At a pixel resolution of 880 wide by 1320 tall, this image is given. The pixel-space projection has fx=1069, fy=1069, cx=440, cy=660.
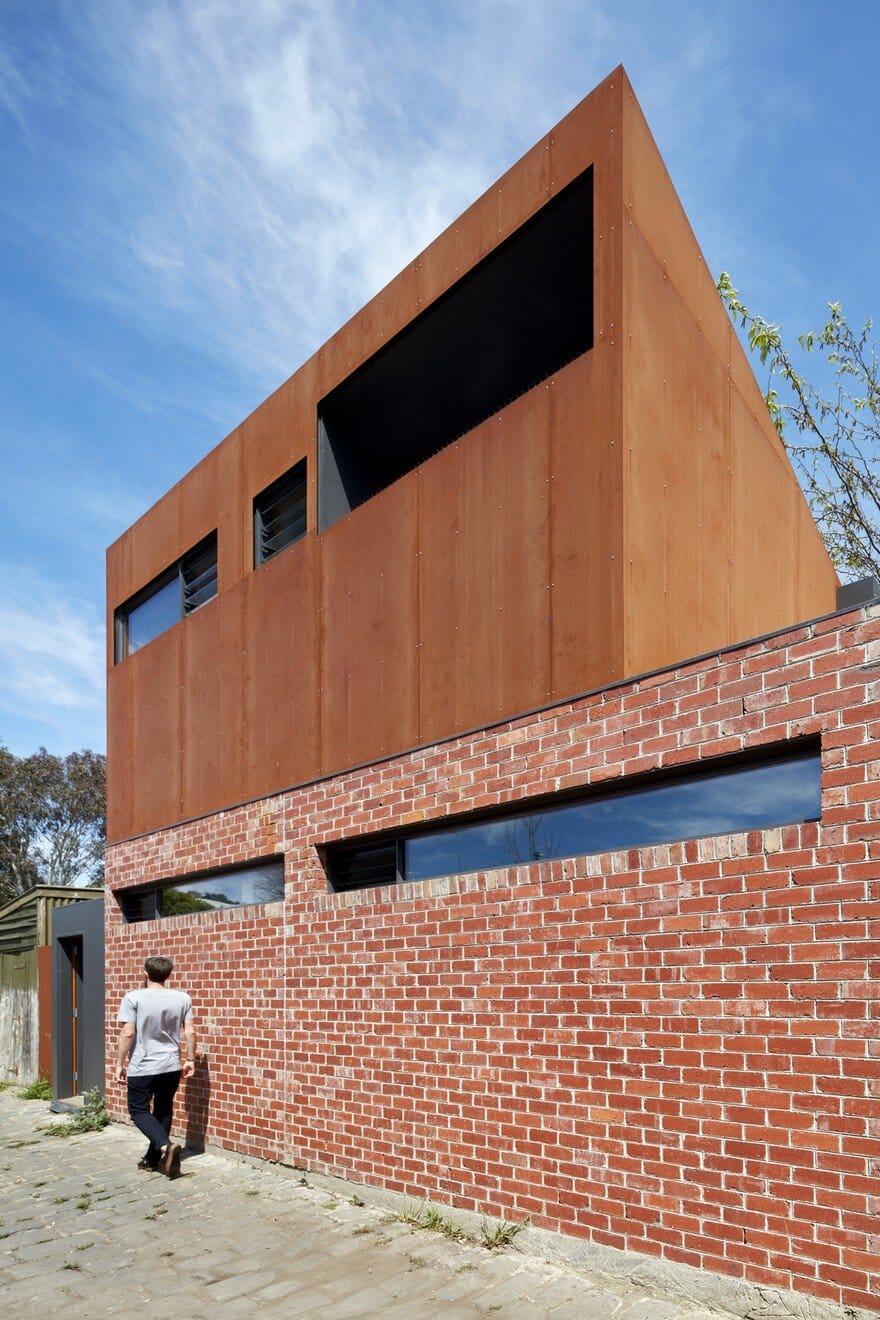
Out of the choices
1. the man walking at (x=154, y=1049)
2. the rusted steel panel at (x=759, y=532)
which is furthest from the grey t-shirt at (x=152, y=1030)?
the rusted steel panel at (x=759, y=532)

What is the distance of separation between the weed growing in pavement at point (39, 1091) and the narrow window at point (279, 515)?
809 centimetres

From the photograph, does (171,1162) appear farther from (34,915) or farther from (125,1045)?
(34,915)

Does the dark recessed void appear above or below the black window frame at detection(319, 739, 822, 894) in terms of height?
above

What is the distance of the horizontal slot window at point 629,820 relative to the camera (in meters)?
4.75

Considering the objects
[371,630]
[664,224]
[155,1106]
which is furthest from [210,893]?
[664,224]

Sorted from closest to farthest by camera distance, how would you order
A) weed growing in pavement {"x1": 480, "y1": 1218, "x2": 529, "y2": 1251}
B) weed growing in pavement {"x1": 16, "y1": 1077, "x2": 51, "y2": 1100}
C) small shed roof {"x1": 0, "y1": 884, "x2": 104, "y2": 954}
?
weed growing in pavement {"x1": 480, "y1": 1218, "x2": 529, "y2": 1251} < weed growing in pavement {"x1": 16, "y1": 1077, "x2": 51, "y2": 1100} < small shed roof {"x1": 0, "y1": 884, "x2": 104, "y2": 954}

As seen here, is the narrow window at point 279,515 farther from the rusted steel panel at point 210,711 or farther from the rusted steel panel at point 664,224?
the rusted steel panel at point 664,224

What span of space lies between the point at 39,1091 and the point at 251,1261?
910cm

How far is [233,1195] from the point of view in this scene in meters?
7.44

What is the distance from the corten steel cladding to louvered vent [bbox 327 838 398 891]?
0.65 metres

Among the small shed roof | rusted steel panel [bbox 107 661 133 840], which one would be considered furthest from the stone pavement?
the small shed roof

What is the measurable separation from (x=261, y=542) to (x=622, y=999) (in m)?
6.05

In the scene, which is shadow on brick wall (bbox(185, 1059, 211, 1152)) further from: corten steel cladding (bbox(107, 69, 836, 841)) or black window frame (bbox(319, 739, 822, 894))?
black window frame (bbox(319, 739, 822, 894))

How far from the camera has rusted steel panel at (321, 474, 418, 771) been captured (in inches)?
296
